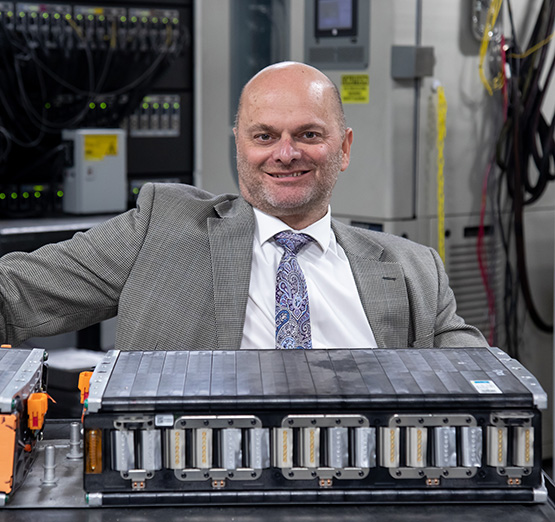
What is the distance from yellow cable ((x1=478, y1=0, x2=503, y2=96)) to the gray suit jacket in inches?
60.2

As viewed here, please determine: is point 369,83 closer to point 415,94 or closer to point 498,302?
point 415,94

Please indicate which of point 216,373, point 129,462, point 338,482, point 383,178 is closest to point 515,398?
point 338,482

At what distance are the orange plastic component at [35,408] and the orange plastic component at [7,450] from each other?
0.27 feet

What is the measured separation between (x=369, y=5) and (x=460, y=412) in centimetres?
229

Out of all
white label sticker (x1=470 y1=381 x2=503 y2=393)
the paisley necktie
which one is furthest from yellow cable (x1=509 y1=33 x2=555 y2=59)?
white label sticker (x1=470 y1=381 x2=503 y2=393)

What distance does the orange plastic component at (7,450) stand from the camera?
1.24m

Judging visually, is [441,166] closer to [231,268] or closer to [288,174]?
[288,174]

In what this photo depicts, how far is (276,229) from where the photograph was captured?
6.83 feet

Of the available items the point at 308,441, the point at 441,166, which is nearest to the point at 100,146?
the point at 441,166

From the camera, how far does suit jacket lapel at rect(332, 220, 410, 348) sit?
204 centimetres

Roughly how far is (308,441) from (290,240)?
0.86m

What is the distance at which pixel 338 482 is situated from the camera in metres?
1.27

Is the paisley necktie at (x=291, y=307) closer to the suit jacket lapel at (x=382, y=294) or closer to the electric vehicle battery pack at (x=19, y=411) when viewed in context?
the suit jacket lapel at (x=382, y=294)

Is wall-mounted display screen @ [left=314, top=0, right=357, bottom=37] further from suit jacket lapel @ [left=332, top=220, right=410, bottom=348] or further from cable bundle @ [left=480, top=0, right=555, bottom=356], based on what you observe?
suit jacket lapel @ [left=332, top=220, right=410, bottom=348]
